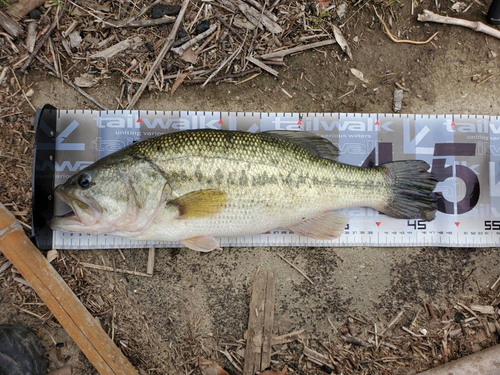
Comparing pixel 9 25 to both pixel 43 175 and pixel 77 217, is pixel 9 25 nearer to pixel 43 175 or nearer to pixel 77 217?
pixel 43 175

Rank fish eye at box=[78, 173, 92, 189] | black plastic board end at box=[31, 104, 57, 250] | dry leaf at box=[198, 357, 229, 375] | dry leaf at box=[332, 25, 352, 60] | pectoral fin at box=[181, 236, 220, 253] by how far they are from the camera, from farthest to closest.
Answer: dry leaf at box=[332, 25, 352, 60] < dry leaf at box=[198, 357, 229, 375] < black plastic board end at box=[31, 104, 57, 250] < pectoral fin at box=[181, 236, 220, 253] < fish eye at box=[78, 173, 92, 189]

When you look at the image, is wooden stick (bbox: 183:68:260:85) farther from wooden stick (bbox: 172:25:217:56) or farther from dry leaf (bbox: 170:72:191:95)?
wooden stick (bbox: 172:25:217:56)

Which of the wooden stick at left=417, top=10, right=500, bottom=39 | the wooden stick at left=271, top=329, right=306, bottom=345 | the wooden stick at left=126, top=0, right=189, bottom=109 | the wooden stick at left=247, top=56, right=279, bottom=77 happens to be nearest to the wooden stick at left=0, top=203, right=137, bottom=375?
the wooden stick at left=271, top=329, right=306, bottom=345

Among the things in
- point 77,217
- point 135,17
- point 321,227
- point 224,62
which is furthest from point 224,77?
point 77,217

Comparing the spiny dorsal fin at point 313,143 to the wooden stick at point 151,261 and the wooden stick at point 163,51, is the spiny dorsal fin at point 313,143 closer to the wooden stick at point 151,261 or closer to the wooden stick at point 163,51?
the wooden stick at point 163,51

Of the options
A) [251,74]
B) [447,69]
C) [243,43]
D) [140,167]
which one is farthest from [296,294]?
[447,69]

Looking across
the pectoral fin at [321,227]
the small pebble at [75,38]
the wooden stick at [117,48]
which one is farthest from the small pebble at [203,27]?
the pectoral fin at [321,227]
